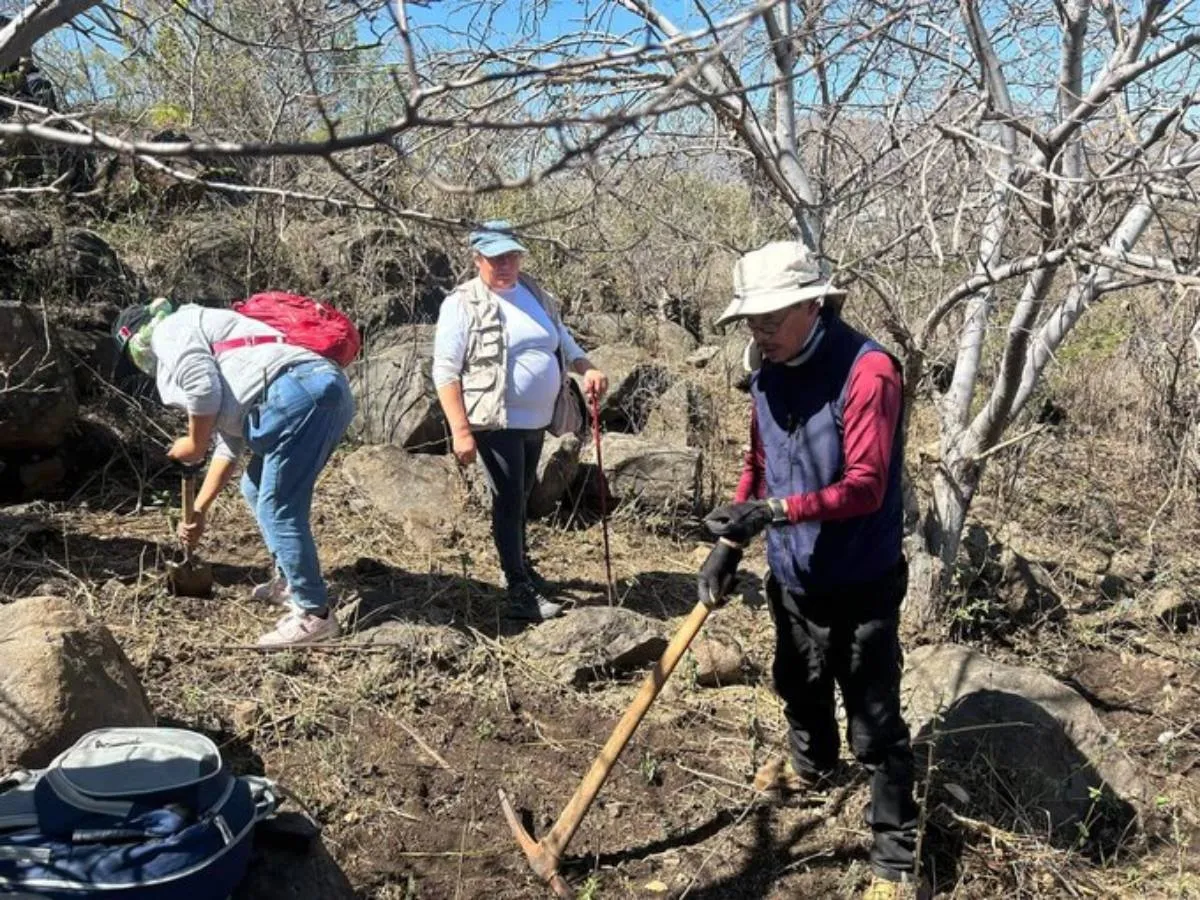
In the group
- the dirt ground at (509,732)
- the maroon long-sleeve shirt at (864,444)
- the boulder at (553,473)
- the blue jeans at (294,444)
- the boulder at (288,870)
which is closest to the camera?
the boulder at (288,870)

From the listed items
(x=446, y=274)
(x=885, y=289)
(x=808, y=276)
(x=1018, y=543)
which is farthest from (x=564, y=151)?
(x=446, y=274)

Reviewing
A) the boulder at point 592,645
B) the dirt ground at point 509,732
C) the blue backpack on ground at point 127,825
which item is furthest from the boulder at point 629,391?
the blue backpack on ground at point 127,825

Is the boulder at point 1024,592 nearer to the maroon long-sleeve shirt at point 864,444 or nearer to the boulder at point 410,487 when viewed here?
the maroon long-sleeve shirt at point 864,444

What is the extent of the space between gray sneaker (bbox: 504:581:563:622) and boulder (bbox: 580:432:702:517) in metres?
1.58

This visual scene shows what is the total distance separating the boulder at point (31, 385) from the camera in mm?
5344

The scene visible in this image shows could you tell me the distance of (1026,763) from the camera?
3631mm

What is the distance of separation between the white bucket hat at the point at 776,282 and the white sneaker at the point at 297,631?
2.25 metres

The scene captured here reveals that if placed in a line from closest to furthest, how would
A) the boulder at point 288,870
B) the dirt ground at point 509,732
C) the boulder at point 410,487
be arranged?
the boulder at point 288,870 → the dirt ground at point 509,732 → the boulder at point 410,487

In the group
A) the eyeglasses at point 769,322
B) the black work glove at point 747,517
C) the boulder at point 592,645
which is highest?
the eyeglasses at point 769,322

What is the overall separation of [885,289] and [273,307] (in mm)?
2439

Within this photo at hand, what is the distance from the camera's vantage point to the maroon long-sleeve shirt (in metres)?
2.77

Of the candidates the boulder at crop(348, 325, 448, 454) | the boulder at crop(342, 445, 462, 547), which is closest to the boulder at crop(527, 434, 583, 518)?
the boulder at crop(342, 445, 462, 547)

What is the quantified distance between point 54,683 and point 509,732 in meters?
1.56

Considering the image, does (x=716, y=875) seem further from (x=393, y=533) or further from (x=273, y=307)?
(x=393, y=533)
